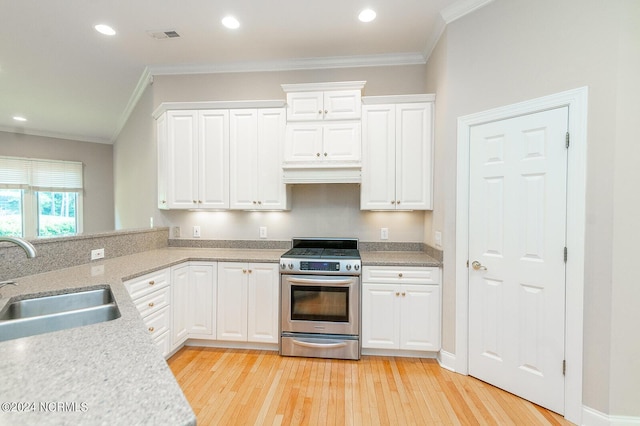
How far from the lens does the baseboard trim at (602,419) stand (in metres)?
1.68

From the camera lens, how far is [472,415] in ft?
6.17

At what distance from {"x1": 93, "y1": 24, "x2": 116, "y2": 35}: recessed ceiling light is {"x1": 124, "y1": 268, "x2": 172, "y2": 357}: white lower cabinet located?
2257 millimetres

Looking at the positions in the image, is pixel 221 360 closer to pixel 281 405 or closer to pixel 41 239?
pixel 281 405

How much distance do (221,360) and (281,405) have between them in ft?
2.79

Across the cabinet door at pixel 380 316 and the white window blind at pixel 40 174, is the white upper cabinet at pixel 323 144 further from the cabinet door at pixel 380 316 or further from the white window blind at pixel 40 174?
the white window blind at pixel 40 174

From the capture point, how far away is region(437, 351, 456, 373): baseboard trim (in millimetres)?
2369

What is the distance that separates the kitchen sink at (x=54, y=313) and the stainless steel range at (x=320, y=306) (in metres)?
1.39

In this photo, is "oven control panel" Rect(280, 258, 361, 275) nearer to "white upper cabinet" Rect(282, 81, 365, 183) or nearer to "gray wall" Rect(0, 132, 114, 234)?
"white upper cabinet" Rect(282, 81, 365, 183)

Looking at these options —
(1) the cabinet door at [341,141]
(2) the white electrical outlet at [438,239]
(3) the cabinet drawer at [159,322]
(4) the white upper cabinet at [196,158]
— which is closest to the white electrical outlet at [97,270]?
(3) the cabinet drawer at [159,322]

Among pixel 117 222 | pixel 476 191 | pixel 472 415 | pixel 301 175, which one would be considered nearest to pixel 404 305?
pixel 472 415

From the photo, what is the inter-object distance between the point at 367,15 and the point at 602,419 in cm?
326

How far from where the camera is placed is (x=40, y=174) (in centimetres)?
539

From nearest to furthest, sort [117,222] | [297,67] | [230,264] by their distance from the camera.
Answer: [230,264], [297,67], [117,222]

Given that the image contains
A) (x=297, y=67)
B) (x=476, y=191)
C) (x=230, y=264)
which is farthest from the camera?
(x=297, y=67)
